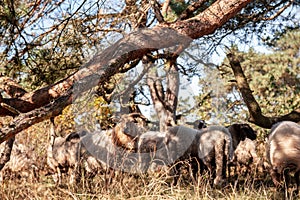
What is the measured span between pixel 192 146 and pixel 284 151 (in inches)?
96.1

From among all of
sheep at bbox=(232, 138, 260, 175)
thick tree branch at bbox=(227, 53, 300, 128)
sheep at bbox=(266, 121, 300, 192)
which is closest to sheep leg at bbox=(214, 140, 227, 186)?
thick tree branch at bbox=(227, 53, 300, 128)

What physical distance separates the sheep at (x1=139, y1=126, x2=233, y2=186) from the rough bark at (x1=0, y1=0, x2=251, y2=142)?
2863mm

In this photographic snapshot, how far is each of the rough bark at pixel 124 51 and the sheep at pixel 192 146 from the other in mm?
2863

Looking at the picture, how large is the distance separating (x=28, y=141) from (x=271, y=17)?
6.55 meters

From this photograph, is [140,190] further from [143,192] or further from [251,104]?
[251,104]

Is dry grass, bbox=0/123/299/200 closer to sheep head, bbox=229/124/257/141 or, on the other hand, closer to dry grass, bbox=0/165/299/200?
dry grass, bbox=0/165/299/200

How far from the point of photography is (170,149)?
8.34 metres

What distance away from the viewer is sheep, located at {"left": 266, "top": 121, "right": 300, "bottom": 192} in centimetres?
600

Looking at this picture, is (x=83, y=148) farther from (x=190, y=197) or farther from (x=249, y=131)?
(x=190, y=197)

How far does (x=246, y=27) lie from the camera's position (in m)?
7.99

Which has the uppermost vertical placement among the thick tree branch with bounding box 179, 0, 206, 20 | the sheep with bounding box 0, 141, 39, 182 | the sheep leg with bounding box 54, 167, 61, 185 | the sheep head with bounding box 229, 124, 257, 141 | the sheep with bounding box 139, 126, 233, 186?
the thick tree branch with bounding box 179, 0, 206, 20

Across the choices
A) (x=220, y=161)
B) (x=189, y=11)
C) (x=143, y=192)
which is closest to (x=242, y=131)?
(x=220, y=161)

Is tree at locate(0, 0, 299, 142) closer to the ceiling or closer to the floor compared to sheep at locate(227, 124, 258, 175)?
closer to the ceiling

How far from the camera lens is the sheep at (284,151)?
6.00 m
